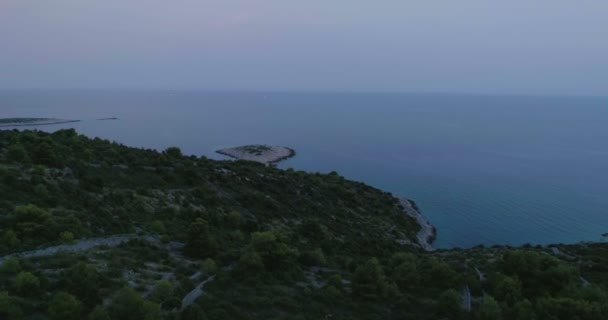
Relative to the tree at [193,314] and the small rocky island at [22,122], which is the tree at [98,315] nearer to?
the tree at [193,314]

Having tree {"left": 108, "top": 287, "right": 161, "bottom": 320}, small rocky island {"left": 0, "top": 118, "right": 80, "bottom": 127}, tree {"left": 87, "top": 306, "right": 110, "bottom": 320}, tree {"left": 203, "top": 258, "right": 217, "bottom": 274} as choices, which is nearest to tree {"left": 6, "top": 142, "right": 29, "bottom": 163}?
tree {"left": 203, "top": 258, "right": 217, "bottom": 274}

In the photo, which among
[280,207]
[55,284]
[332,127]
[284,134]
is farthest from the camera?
[332,127]

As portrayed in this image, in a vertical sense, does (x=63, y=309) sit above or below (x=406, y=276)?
above

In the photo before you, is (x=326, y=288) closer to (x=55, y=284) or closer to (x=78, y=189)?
(x=55, y=284)

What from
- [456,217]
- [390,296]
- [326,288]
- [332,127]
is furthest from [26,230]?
[332,127]

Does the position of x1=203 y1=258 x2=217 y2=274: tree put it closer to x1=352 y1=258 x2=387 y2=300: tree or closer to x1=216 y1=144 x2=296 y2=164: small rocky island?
x1=352 y1=258 x2=387 y2=300: tree

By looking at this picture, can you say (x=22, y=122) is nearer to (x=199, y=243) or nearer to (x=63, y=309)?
(x=199, y=243)

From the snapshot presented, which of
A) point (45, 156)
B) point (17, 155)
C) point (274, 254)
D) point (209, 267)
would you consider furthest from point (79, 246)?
point (17, 155)
